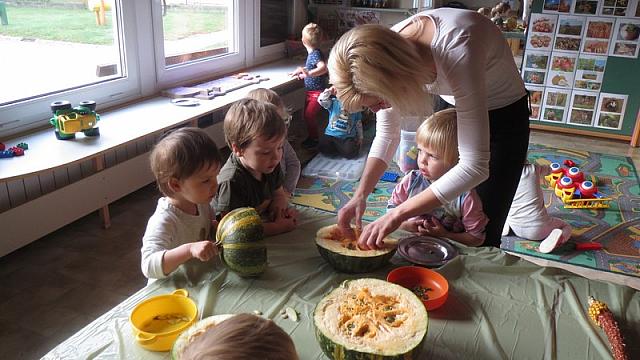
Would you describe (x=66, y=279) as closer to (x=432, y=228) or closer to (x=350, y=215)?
(x=350, y=215)

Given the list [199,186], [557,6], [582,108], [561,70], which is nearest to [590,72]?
[561,70]

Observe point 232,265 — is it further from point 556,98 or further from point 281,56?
point 556,98

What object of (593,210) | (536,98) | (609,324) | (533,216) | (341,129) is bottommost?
(593,210)

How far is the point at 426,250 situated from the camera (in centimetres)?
133

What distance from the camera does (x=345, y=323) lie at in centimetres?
94

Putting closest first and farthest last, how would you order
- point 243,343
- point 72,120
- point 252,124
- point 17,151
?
1. point 243,343
2. point 252,124
3. point 17,151
4. point 72,120

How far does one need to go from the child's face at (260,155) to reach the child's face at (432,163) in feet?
1.50

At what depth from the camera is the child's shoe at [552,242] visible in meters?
2.60

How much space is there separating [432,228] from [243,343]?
97 centimetres

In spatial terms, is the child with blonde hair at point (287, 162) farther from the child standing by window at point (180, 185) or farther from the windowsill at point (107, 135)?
the child standing by window at point (180, 185)

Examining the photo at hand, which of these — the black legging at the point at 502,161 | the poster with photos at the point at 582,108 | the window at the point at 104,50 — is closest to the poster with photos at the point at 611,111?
the poster with photos at the point at 582,108

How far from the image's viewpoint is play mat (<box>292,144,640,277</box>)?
8.52ft

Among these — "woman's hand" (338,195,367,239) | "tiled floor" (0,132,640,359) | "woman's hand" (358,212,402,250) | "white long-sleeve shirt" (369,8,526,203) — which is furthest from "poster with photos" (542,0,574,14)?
"woman's hand" (358,212,402,250)

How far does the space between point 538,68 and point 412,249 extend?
151 inches
